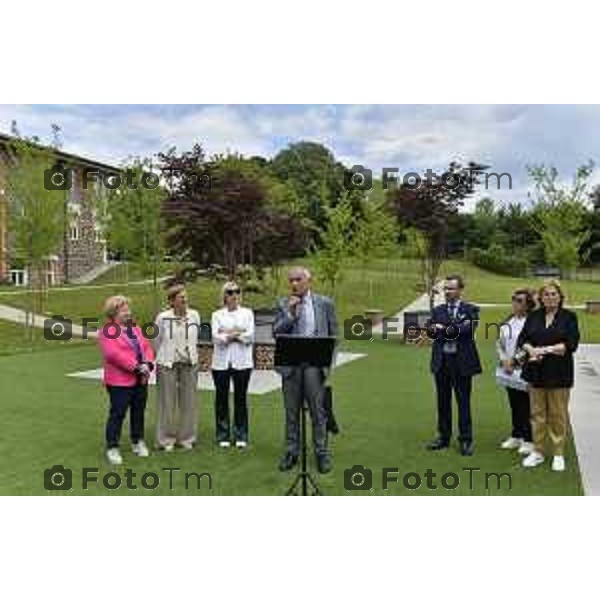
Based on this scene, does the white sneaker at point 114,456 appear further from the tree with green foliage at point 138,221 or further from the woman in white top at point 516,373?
the tree with green foliage at point 138,221

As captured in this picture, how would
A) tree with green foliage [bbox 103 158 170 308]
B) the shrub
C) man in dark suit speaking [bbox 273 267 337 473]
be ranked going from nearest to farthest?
man in dark suit speaking [bbox 273 267 337 473] < tree with green foliage [bbox 103 158 170 308] < the shrub

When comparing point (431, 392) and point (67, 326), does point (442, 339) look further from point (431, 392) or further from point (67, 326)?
point (67, 326)

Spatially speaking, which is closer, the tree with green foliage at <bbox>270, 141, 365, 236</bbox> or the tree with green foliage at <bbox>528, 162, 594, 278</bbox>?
the tree with green foliage at <bbox>528, 162, 594, 278</bbox>

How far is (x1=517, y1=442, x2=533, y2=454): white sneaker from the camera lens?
7.30 meters

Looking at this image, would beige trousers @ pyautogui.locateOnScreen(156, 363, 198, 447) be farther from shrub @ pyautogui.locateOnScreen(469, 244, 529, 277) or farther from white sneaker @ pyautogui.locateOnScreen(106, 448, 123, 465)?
shrub @ pyautogui.locateOnScreen(469, 244, 529, 277)

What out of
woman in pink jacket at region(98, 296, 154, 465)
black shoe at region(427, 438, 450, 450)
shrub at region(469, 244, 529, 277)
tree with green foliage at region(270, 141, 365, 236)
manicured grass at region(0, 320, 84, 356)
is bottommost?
manicured grass at region(0, 320, 84, 356)

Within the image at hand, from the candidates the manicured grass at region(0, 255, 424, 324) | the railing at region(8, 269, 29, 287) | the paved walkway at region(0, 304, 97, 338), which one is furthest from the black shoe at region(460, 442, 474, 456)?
the railing at region(8, 269, 29, 287)

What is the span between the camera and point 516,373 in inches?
287

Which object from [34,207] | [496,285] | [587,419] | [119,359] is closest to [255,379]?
[496,285]

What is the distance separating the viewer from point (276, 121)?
11344 mm

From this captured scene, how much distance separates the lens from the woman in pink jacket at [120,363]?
7.03m

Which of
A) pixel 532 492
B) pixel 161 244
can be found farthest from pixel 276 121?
pixel 532 492

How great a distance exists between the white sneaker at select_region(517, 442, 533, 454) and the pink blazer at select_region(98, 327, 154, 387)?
138 inches
